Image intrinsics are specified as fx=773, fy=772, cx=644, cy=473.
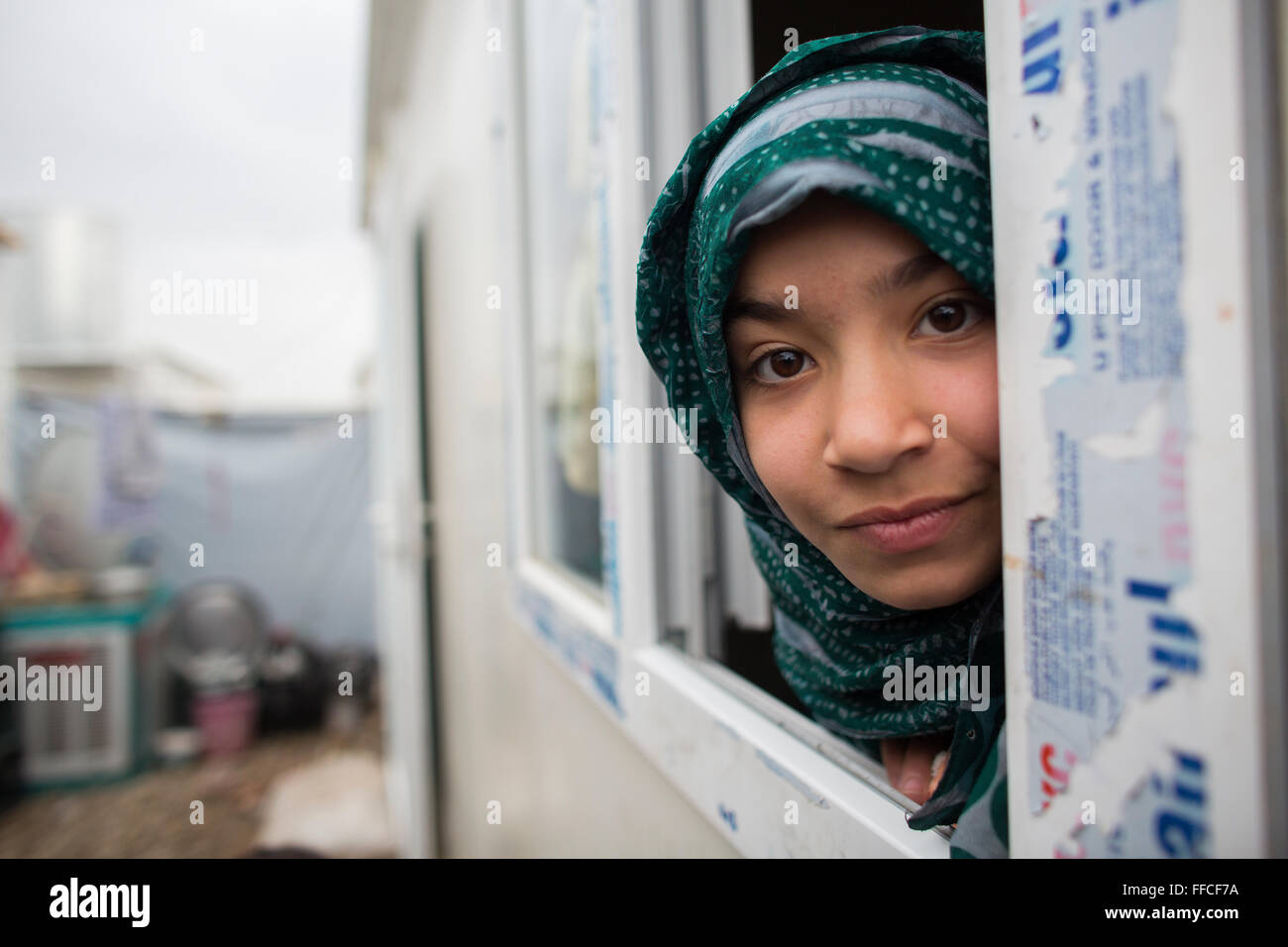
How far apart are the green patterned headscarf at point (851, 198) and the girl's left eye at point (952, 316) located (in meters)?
0.03

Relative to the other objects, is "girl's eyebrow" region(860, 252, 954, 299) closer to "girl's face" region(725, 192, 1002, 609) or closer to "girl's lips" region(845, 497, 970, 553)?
"girl's face" region(725, 192, 1002, 609)

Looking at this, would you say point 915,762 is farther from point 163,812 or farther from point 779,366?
point 163,812

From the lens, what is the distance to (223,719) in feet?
15.7

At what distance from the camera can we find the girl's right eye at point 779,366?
1.72 feet

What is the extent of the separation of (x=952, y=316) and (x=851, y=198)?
3.7 inches

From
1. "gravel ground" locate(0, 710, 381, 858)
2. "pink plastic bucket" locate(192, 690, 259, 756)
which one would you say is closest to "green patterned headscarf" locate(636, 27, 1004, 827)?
"gravel ground" locate(0, 710, 381, 858)

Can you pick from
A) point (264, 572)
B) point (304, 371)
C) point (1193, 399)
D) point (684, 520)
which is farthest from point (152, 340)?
point (1193, 399)

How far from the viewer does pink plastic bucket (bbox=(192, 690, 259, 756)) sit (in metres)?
4.76

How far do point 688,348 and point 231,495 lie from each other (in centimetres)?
616

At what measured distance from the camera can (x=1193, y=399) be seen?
29cm

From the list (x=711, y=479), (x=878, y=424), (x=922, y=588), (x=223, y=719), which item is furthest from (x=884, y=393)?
(x=223, y=719)

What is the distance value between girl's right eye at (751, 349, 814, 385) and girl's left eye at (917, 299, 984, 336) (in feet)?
0.27

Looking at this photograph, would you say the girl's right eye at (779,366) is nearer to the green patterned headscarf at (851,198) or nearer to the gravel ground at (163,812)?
the green patterned headscarf at (851,198)

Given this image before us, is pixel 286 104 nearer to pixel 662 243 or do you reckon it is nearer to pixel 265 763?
pixel 265 763
